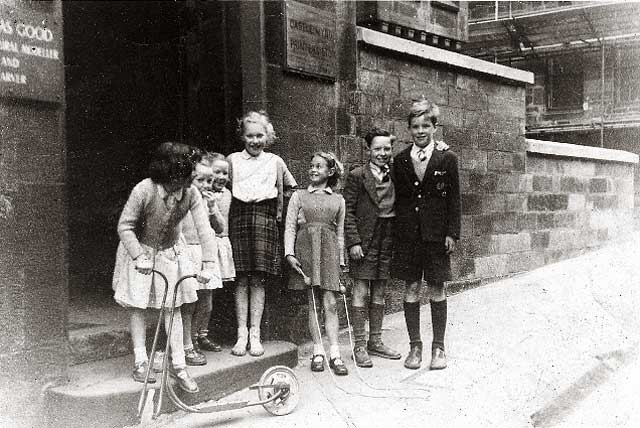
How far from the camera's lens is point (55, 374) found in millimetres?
3883

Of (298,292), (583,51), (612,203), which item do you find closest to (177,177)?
(298,292)

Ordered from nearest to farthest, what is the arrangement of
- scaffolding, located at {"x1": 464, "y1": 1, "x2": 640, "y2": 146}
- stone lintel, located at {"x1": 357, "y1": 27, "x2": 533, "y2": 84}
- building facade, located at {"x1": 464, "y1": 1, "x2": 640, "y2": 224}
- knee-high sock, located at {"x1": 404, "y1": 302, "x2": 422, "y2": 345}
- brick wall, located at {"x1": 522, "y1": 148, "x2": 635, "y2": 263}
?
1. knee-high sock, located at {"x1": 404, "y1": 302, "x2": 422, "y2": 345}
2. stone lintel, located at {"x1": 357, "y1": 27, "x2": 533, "y2": 84}
3. brick wall, located at {"x1": 522, "y1": 148, "x2": 635, "y2": 263}
4. scaffolding, located at {"x1": 464, "y1": 1, "x2": 640, "y2": 146}
5. building facade, located at {"x1": 464, "y1": 1, "x2": 640, "y2": 224}

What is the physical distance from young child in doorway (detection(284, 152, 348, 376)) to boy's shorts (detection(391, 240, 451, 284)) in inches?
17.6

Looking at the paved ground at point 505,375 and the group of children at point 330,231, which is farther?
the group of children at point 330,231

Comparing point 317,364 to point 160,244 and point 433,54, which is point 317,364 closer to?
point 160,244

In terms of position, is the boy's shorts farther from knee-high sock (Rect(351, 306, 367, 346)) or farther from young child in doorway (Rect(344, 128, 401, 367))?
knee-high sock (Rect(351, 306, 367, 346))

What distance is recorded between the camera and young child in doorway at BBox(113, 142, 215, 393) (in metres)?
3.98

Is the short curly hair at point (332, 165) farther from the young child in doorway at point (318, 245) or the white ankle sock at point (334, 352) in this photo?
the white ankle sock at point (334, 352)

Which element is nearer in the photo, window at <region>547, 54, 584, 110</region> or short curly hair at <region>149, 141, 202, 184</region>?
short curly hair at <region>149, 141, 202, 184</region>

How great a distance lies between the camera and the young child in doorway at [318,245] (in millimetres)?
4914

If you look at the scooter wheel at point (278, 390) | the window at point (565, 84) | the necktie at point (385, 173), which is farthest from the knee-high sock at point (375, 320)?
the window at point (565, 84)

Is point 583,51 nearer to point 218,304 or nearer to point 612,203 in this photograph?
point 612,203

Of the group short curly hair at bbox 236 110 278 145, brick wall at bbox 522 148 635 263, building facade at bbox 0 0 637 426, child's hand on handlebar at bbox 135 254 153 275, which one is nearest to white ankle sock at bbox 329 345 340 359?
building facade at bbox 0 0 637 426

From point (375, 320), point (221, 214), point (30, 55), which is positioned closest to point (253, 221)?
point (221, 214)
